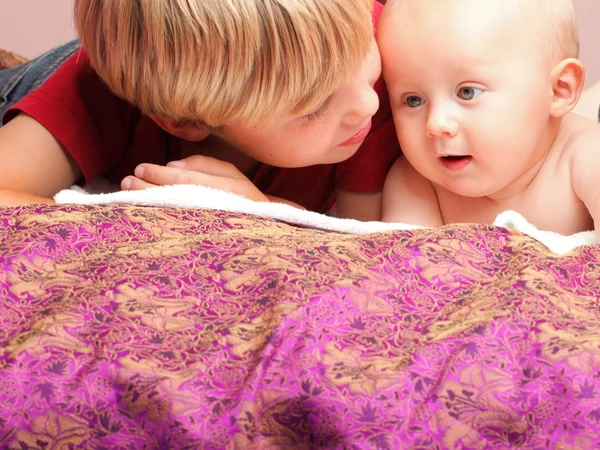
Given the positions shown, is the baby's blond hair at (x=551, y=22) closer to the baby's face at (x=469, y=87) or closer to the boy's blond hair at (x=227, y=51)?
the baby's face at (x=469, y=87)

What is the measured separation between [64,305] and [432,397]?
33 cm

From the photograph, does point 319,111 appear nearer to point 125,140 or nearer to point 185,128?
point 185,128

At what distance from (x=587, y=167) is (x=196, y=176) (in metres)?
0.52

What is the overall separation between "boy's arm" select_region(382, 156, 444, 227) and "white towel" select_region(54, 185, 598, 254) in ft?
0.75

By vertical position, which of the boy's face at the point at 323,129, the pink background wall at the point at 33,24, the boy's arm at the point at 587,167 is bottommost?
the pink background wall at the point at 33,24

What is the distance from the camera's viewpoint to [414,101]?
44.5 inches

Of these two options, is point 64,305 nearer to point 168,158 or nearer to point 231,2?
point 231,2

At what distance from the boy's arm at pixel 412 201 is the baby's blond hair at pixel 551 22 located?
283mm

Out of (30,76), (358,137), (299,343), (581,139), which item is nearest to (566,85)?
(581,139)

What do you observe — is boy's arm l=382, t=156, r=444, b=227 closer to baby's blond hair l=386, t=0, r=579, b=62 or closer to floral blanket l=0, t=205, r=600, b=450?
baby's blond hair l=386, t=0, r=579, b=62

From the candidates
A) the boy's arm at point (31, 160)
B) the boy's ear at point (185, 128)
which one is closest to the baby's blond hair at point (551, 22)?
the boy's ear at point (185, 128)

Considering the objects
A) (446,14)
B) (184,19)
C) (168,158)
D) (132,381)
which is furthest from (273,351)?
(168,158)

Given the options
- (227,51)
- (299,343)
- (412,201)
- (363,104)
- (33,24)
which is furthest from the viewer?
(33,24)

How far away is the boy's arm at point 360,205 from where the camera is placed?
1322mm
